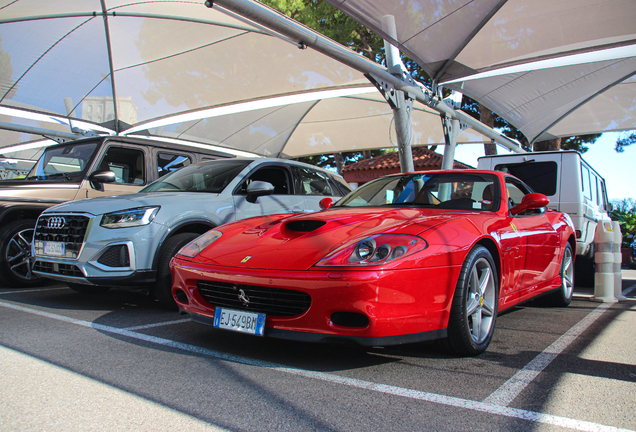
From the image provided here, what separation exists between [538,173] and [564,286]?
3067 mm

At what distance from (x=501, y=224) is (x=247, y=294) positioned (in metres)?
2.08

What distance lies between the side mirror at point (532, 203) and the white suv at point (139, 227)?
245cm

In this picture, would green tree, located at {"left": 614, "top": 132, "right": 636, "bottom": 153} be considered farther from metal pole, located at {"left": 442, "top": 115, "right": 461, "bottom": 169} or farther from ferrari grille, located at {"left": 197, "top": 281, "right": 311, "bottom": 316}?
ferrari grille, located at {"left": 197, "top": 281, "right": 311, "bottom": 316}

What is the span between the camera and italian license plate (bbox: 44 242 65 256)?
4.46 metres

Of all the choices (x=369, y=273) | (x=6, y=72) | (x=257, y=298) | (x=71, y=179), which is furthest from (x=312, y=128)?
(x=369, y=273)

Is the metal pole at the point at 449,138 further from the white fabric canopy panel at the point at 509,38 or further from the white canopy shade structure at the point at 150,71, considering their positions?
the white canopy shade structure at the point at 150,71

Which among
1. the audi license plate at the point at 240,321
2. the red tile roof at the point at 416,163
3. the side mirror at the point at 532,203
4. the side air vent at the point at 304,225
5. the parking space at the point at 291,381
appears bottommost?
the parking space at the point at 291,381

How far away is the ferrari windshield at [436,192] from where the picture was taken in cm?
Result: 391

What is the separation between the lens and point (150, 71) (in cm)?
1428

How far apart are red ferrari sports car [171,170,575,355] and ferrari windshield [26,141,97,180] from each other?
3767 millimetres

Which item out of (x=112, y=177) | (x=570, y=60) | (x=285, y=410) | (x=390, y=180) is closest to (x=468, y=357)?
(x=285, y=410)

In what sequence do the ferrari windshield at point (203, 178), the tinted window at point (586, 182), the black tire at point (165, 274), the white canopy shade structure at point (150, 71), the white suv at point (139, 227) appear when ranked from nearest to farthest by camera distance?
the white suv at point (139, 227)
the black tire at point (165, 274)
the ferrari windshield at point (203, 178)
the tinted window at point (586, 182)
the white canopy shade structure at point (150, 71)

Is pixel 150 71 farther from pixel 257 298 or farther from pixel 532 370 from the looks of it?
pixel 532 370

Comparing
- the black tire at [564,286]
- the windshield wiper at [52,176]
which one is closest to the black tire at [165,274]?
the windshield wiper at [52,176]
